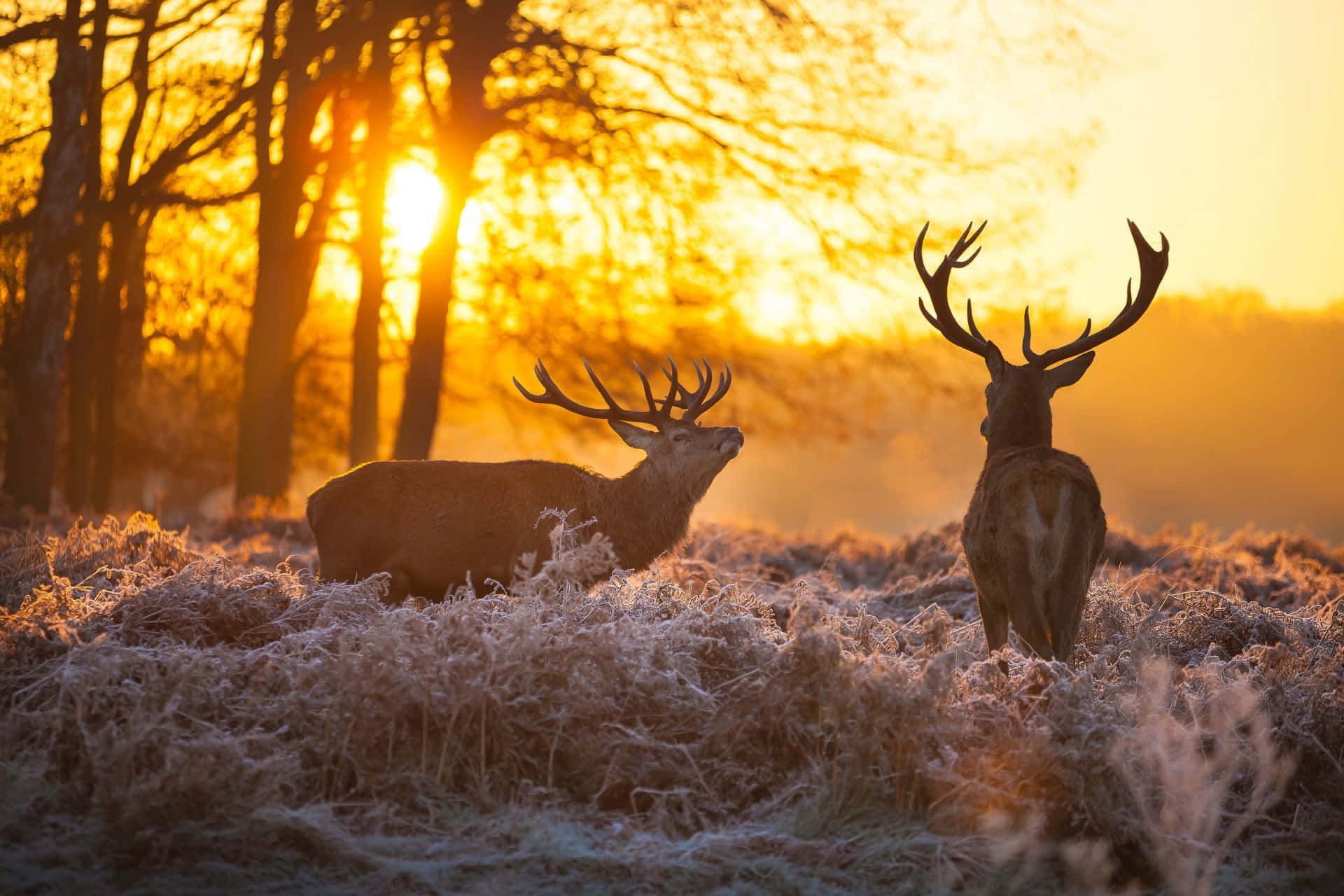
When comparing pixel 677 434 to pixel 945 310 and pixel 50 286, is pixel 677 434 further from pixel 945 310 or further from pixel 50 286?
pixel 50 286

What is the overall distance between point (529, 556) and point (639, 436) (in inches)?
120

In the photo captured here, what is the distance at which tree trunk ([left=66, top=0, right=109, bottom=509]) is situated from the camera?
15.8 meters

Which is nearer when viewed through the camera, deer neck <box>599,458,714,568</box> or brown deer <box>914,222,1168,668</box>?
brown deer <box>914,222,1168,668</box>

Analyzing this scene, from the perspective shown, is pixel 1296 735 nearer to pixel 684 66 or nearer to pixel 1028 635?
pixel 1028 635

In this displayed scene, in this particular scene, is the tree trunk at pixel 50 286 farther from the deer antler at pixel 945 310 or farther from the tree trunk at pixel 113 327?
the deer antler at pixel 945 310

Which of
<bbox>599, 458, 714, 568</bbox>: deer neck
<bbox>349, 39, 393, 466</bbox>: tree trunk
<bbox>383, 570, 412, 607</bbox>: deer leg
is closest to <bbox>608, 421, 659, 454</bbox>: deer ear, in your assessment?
<bbox>599, 458, 714, 568</bbox>: deer neck

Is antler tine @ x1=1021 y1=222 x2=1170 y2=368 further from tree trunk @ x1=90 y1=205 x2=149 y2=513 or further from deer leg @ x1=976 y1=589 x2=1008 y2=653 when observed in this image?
tree trunk @ x1=90 y1=205 x2=149 y2=513

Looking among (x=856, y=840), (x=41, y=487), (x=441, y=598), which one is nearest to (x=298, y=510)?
(x=41, y=487)

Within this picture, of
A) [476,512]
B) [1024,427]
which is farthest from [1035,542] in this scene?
[476,512]

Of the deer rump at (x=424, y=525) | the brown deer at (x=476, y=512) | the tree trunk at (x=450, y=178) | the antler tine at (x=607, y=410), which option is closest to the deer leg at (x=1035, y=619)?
the brown deer at (x=476, y=512)

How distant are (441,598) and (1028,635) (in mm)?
3850

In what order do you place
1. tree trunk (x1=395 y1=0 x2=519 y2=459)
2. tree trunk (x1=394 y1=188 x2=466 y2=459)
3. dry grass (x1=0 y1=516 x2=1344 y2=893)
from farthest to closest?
tree trunk (x1=394 y1=188 x2=466 y2=459), tree trunk (x1=395 y1=0 x2=519 y2=459), dry grass (x1=0 y1=516 x2=1344 y2=893)

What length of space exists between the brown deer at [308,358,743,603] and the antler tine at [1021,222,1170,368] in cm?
243

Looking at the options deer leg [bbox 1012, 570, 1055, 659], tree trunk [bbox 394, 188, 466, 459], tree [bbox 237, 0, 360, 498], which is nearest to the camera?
deer leg [bbox 1012, 570, 1055, 659]
